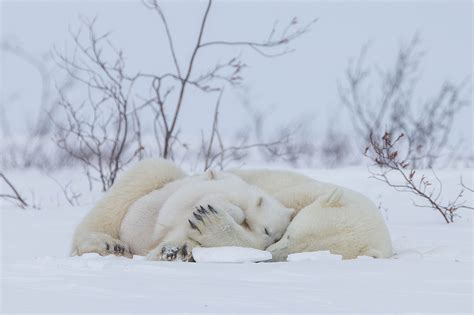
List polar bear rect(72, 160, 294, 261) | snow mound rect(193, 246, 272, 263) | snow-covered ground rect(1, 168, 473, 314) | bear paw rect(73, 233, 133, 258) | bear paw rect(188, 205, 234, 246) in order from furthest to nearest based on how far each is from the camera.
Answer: bear paw rect(73, 233, 133, 258) < polar bear rect(72, 160, 294, 261) < bear paw rect(188, 205, 234, 246) < snow mound rect(193, 246, 272, 263) < snow-covered ground rect(1, 168, 473, 314)

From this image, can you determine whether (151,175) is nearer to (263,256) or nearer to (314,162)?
(263,256)

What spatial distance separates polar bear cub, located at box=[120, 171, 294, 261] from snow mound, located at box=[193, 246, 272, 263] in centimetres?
13

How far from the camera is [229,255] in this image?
4.13 metres

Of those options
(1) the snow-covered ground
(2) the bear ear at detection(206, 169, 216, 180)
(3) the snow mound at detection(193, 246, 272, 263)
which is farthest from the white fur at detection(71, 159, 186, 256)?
(1) the snow-covered ground

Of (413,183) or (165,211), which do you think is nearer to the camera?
(165,211)

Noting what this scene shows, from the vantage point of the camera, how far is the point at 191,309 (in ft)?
8.64

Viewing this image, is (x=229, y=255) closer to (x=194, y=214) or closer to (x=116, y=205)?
(x=194, y=214)

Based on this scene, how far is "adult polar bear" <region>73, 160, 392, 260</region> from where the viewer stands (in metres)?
4.41

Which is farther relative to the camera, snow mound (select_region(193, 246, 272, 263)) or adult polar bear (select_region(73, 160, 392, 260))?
adult polar bear (select_region(73, 160, 392, 260))

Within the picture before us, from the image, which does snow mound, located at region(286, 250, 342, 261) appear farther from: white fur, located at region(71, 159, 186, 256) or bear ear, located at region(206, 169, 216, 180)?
white fur, located at region(71, 159, 186, 256)

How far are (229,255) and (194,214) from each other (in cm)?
35

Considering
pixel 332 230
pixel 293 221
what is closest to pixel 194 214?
pixel 293 221

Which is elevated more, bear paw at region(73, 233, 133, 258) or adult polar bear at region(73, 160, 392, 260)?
adult polar bear at region(73, 160, 392, 260)

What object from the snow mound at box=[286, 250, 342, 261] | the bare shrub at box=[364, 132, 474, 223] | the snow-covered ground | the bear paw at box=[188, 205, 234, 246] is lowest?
the bare shrub at box=[364, 132, 474, 223]
